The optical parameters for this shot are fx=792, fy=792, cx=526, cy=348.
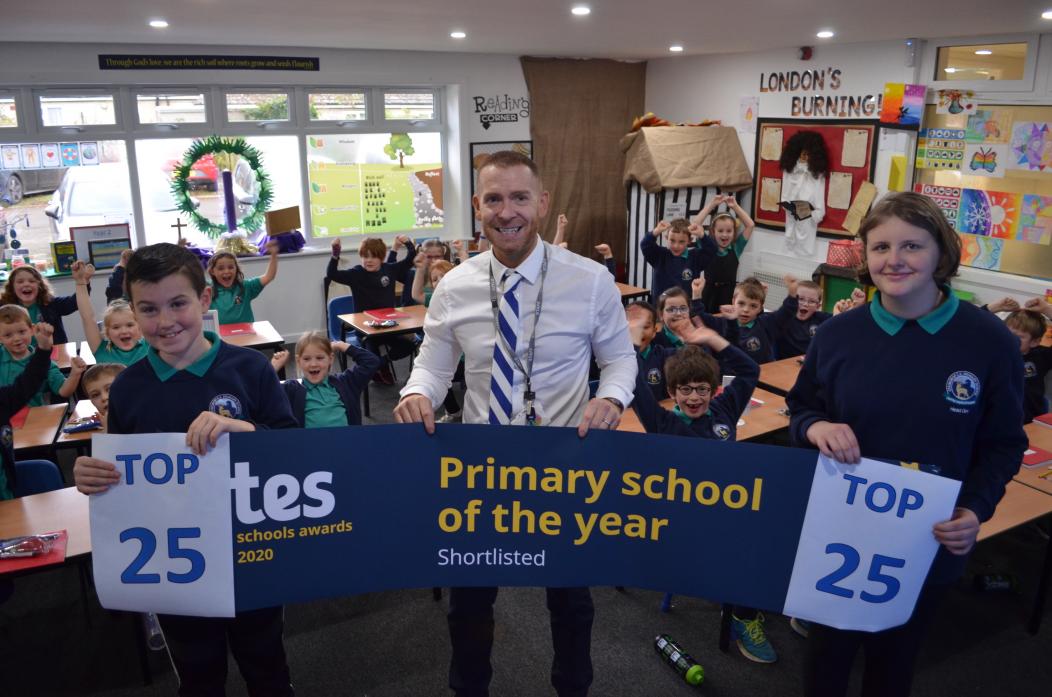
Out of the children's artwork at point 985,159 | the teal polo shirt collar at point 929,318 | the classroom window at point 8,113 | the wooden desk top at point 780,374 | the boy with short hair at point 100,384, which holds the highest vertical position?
the classroom window at point 8,113

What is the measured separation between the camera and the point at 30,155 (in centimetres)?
744

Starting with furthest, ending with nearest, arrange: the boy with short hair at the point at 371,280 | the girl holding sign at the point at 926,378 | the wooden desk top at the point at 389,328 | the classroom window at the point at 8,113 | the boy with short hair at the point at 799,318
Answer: the classroom window at the point at 8,113 → the boy with short hair at the point at 371,280 → the wooden desk top at the point at 389,328 → the boy with short hair at the point at 799,318 → the girl holding sign at the point at 926,378

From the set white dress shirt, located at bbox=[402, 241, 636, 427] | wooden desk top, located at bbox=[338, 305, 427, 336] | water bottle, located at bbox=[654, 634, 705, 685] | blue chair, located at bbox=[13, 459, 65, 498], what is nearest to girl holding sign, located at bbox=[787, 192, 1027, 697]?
white dress shirt, located at bbox=[402, 241, 636, 427]

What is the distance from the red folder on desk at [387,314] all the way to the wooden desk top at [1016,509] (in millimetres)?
4434

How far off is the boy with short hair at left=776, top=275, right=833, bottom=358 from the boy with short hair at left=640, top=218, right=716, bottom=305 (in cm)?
147

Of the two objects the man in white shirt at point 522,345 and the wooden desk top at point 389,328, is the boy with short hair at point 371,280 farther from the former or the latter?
the man in white shirt at point 522,345

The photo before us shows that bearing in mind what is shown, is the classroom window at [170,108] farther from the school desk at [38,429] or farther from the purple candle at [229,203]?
the school desk at [38,429]

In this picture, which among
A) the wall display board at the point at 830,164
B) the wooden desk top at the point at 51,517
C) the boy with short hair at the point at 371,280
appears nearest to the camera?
the wooden desk top at the point at 51,517

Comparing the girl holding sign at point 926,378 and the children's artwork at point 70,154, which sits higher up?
the children's artwork at point 70,154

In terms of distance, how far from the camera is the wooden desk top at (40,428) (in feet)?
12.7

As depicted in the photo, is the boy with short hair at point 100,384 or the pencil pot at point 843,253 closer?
the boy with short hair at point 100,384

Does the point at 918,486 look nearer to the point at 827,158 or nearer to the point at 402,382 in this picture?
the point at 402,382

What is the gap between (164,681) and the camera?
3197 mm

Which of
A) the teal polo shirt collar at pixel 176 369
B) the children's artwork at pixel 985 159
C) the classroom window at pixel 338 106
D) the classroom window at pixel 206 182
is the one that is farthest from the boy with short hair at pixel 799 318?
the classroom window at pixel 206 182
